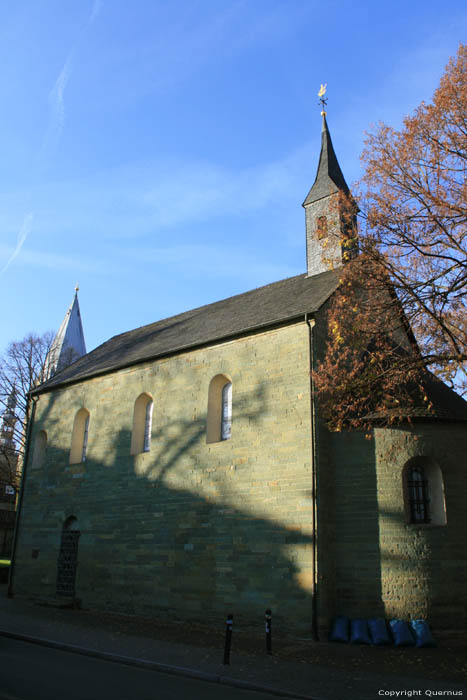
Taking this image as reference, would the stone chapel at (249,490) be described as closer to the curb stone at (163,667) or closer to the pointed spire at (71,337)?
the curb stone at (163,667)

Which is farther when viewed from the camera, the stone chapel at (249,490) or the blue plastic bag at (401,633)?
the stone chapel at (249,490)

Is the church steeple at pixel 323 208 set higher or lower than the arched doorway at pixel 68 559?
higher

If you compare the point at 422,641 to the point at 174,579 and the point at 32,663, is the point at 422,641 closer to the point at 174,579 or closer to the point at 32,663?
the point at 174,579

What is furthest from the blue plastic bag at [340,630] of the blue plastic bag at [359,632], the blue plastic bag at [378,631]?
the blue plastic bag at [378,631]

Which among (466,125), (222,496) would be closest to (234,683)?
(222,496)

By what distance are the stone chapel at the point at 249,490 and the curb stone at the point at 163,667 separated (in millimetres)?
3923

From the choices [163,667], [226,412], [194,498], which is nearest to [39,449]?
[194,498]

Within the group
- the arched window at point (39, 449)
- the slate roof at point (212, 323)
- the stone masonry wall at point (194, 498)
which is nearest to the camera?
the stone masonry wall at point (194, 498)

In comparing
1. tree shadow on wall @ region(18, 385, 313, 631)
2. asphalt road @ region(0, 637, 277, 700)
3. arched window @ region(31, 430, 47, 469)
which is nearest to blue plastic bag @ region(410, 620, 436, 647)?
tree shadow on wall @ region(18, 385, 313, 631)

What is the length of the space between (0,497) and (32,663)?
106 feet

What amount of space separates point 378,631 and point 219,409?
7149 mm

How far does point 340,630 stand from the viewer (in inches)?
481

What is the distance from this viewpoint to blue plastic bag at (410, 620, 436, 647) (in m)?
11.6

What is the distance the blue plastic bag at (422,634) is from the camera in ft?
38.0
